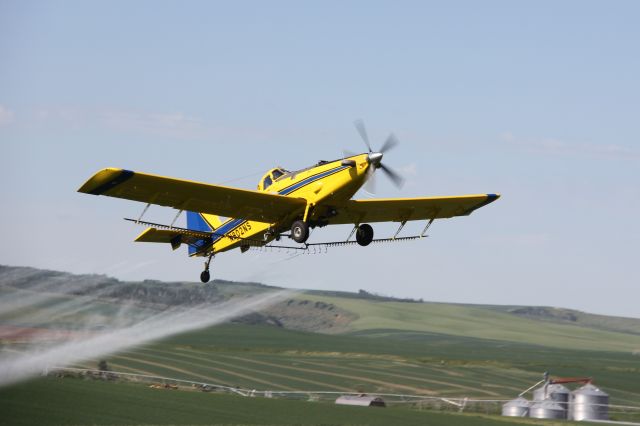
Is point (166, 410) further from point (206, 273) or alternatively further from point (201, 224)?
point (201, 224)

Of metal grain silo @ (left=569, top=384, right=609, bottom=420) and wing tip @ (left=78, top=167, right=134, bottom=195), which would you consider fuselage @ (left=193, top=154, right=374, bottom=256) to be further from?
metal grain silo @ (left=569, top=384, right=609, bottom=420)

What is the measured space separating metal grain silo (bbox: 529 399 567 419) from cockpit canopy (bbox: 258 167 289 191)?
1887cm

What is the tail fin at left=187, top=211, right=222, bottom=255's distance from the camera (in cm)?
4066

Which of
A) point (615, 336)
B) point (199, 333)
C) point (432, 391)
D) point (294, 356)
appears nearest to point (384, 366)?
point (294, 356)

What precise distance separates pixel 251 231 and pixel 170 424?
8.31 m

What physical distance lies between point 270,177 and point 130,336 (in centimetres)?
3704

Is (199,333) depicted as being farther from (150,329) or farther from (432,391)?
(432,391)

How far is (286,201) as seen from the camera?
3388 cm

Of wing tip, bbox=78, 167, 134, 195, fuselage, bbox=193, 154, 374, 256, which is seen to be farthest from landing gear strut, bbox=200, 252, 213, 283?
wing tip, bbox=78, 167, 134, 195

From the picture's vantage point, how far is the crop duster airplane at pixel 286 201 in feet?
106

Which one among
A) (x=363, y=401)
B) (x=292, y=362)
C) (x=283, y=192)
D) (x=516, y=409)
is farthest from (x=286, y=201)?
(x=292, y=362)

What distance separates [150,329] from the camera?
7206 cm

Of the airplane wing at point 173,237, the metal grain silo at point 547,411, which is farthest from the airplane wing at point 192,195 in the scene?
the metal grain silo at point 547,411

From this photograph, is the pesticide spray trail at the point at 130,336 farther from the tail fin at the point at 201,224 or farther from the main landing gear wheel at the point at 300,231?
the main landing gear wheel at the point at 300,231
